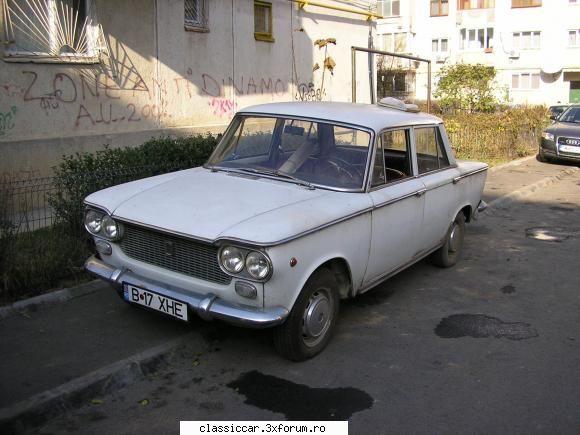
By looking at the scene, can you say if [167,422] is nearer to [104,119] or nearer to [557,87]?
[104,119]

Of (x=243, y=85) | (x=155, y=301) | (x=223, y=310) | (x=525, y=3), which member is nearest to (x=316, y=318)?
(x=223, y=310)

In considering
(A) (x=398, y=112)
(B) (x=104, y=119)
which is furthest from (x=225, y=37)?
(A) (x=398, y=112)

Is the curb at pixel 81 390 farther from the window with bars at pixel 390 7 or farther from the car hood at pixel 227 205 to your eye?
the window with bars at pixel 390 7

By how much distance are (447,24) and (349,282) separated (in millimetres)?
45408

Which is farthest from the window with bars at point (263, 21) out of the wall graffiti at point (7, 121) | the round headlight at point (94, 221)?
the round headlight at point (94, 221)

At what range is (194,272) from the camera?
13.6ft

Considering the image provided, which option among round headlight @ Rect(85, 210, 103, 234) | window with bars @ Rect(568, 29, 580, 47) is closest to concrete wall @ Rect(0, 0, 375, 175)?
round headlight @ Rect(85, 210, 103, 234)

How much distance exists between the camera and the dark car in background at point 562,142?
587 inches

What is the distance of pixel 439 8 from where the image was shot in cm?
4634

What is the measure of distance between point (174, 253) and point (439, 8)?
4671cm

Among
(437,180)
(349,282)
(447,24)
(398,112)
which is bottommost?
(349,282)

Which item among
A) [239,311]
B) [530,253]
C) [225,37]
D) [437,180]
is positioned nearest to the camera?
[239,311]

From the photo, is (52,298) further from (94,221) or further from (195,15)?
(195,15)

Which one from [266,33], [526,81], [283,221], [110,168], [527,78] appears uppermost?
[527,78]
